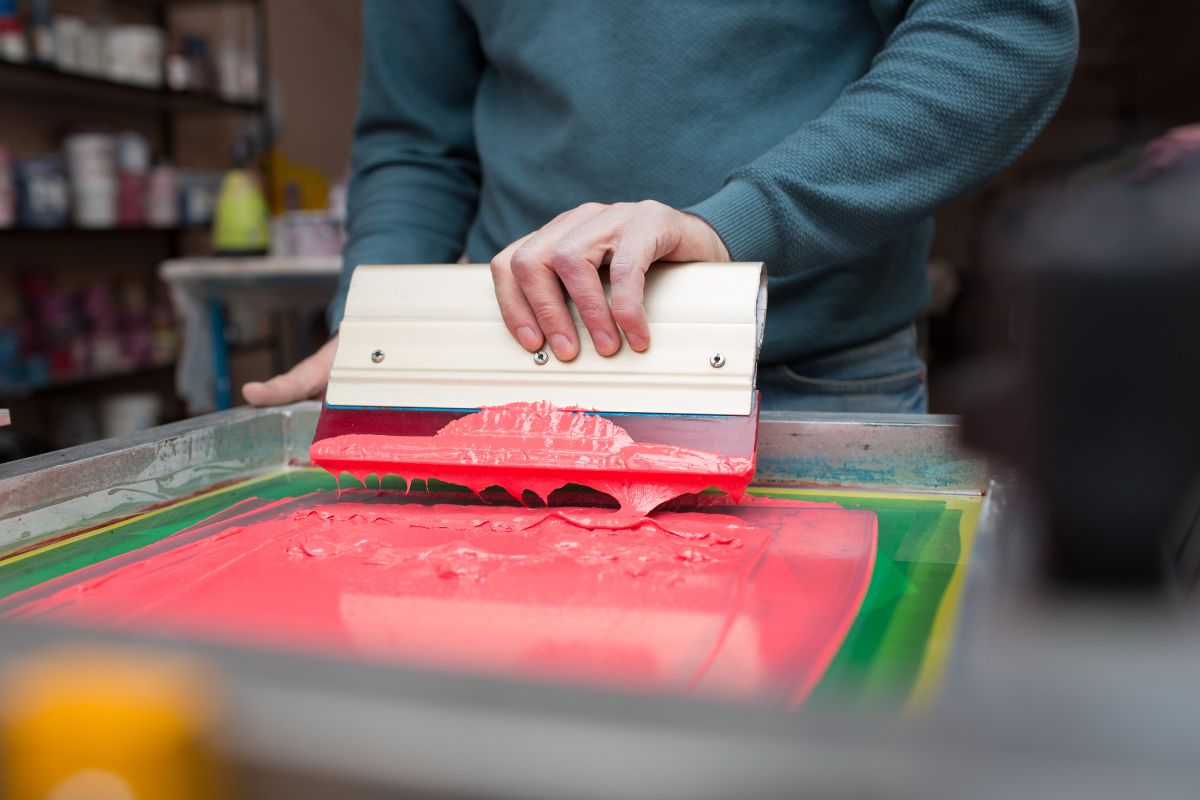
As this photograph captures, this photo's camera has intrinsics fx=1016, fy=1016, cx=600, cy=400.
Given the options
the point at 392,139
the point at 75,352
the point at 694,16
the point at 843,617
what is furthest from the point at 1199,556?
the point at 75,352

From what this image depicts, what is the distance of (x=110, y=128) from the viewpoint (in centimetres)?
334

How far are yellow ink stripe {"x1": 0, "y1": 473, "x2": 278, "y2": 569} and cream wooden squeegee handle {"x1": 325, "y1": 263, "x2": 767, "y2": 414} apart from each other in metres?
0.15

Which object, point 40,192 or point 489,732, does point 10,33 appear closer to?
point 40,192

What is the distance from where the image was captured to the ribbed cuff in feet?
2.95

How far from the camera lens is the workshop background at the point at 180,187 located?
2.74 m

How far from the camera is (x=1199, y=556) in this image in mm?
610

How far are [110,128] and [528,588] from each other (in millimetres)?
3274

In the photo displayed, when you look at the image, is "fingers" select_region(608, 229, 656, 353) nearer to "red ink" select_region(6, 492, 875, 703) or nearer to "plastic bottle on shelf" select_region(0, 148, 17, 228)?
"red ink" select_region(6, 492, 875, 703)

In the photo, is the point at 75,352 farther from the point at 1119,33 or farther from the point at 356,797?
the point at 1119,33

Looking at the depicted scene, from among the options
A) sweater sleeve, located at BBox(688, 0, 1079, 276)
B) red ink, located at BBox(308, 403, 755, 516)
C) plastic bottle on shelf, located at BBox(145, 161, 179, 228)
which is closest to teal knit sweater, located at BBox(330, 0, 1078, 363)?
sweater sleeve, located at BBox(688, 0, 1079, 276)

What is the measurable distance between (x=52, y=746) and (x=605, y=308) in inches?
22.1

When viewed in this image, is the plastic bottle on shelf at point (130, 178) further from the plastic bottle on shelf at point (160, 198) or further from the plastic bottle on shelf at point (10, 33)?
the plastic bottle on shelf at point (10, 33)

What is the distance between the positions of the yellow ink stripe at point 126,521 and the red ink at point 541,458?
144 millimetres

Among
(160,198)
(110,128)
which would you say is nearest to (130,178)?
(160,198)
